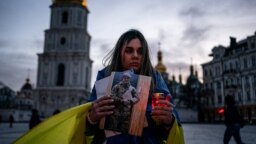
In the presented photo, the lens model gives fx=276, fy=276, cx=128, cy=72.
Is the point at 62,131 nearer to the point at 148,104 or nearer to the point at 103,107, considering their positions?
the point at 103,107

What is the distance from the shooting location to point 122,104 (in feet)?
6.24

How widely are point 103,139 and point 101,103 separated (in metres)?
0.48

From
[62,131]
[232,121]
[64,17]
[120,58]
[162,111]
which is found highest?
[64,17]

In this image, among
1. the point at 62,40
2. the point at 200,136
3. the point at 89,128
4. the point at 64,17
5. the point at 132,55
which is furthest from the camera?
the point at 64,17

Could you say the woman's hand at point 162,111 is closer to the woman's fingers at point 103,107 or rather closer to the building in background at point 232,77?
the woman's fingers at point 103,107

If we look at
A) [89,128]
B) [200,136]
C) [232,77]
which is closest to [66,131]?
[89,128]

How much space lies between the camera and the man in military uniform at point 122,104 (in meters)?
1.88

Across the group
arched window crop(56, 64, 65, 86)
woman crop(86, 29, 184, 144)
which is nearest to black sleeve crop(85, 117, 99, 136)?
woman crop(86, 29, 184, 144)

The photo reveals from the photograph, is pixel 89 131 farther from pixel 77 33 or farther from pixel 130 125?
pixel 77 33

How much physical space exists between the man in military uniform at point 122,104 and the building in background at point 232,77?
146ft

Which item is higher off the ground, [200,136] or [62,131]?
[62,131]

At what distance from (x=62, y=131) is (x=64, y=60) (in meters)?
61.4

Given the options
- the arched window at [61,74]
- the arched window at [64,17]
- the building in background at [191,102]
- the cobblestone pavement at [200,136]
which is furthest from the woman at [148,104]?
the arched window at [64,17]

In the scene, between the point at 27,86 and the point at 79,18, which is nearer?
the point at 79,18
